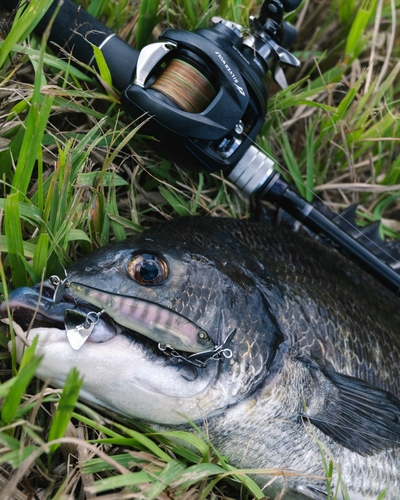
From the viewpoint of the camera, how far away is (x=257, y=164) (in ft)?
8.24

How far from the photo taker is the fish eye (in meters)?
1.89

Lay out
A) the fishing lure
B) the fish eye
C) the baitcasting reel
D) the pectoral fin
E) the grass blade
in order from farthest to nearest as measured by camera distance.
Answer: the baitcasting reel
the pectoral fin
the fish eye
the fishing lure
the grass blade

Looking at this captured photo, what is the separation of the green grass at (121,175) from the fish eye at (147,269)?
0.36m

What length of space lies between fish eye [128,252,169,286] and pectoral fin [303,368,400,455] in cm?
75

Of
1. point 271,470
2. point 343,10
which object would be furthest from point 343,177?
point 271,470

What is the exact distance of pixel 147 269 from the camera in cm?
189

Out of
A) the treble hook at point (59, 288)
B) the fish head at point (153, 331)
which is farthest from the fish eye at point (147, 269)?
the treble hook at point (59, 288)

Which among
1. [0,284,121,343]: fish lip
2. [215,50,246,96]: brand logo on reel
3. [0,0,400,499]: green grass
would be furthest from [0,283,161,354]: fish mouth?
[215,50,246,96]: brand logo on reel

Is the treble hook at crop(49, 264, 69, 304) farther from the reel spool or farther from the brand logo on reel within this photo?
the brand logo on reel

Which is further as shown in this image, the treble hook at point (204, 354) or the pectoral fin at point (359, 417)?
the pectoral fin at point (359, 417)

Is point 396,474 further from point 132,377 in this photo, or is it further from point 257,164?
point 257,164

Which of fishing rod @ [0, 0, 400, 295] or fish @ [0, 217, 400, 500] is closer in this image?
fish @ [0, 217, 400, 500]

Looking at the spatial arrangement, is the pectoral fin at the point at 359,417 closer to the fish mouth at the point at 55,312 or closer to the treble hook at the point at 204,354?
the treble hook at the point at 204,354

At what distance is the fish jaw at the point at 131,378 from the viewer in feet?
5.86
